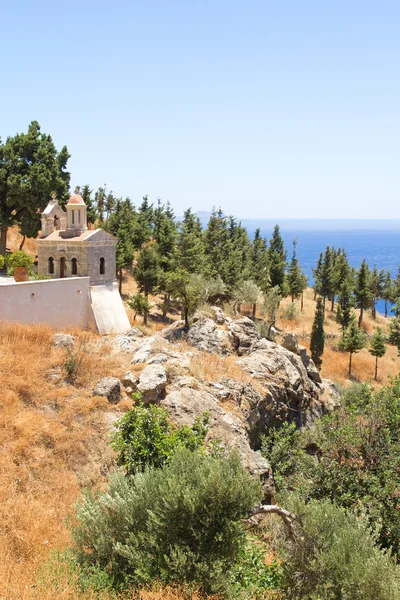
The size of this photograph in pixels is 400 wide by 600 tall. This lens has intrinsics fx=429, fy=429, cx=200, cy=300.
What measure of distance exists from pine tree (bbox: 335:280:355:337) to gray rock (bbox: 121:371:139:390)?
44005mm

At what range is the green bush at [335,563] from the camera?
24.2 feet

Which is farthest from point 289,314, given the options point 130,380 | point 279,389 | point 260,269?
point 130,380

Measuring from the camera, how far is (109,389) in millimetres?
16250

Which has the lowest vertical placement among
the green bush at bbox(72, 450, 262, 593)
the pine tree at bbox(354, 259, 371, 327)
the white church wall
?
the pine tree at bbox(354, 259, 371, 327)

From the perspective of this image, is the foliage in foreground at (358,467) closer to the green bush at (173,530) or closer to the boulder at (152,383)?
the green bush at (173,530)

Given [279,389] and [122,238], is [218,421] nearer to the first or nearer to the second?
[279,389]

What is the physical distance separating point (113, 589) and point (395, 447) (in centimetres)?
969

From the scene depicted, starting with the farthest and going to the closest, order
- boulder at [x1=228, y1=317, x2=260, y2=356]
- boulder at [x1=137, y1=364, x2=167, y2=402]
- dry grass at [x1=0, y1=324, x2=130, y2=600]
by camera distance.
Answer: boulder at [x1=228, y1=317, x2=260, y2=356]
boulder at [x1=137, y1=364, x2=167, y2=402]
dry grass at [x1=0, y1=324, x2=130, y2=600]

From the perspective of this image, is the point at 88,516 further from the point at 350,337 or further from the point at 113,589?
the point at 350,337

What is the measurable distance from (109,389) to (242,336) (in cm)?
992

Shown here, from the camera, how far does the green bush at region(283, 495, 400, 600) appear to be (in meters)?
7.37

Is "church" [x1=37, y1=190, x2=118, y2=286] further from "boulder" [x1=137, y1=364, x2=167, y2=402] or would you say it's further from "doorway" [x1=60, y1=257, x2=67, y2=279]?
"boulder" [x1=137, y1=364, x2=167, y2=402]

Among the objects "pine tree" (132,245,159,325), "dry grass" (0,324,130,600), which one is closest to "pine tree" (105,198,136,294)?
"pine tree" (132,245,159,325)

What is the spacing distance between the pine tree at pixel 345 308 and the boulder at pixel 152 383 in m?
43.9
